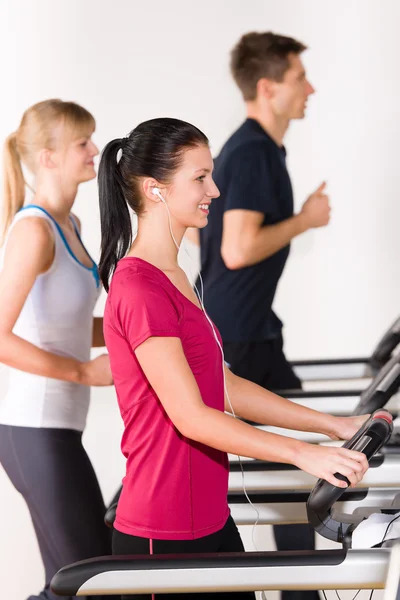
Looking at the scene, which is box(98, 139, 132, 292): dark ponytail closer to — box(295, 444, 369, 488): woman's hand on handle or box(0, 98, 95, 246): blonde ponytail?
box(295, 444, 369, 488): woman's hand on handle

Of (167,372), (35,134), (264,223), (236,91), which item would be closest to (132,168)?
(167,372)

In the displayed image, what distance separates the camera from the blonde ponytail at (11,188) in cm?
246

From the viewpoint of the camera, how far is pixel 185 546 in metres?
1.45

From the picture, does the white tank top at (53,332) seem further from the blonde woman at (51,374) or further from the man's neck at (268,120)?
the man's neck at (268,120)

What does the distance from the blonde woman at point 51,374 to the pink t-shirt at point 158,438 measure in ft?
2.17

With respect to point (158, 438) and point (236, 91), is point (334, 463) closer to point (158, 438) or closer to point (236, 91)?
point (158, 438)

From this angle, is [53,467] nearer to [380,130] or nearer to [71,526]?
[71,526]

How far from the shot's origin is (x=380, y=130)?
4.52m

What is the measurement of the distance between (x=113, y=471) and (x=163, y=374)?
112 inches

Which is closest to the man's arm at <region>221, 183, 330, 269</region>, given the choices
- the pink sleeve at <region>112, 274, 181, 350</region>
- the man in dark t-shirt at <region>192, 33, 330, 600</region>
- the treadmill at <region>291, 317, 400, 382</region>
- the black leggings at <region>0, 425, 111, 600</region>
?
the man in dark t-shirt at <region>192, 33, 330, 600</region>

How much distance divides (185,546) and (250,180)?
1607 millimetres

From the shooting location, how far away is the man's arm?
2.91m

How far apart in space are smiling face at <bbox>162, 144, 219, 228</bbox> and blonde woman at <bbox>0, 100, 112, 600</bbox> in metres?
0.70

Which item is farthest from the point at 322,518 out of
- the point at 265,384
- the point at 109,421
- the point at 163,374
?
the point at 109,421
